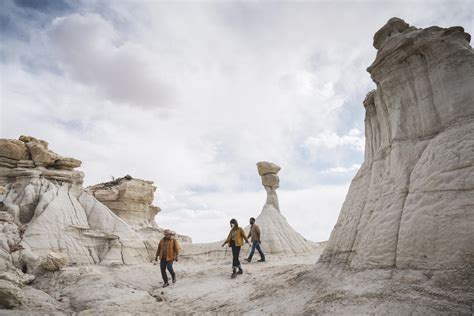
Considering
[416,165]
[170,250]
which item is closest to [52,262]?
[170,250]

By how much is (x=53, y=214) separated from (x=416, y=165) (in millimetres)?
13263

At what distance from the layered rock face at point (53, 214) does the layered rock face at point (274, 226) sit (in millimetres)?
6097

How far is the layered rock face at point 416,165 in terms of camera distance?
3.90 meters

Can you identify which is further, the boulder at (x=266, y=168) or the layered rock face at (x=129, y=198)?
the layered rock face at (x=129, y=198)

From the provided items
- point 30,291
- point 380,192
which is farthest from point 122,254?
point 380,192

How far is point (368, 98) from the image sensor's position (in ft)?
22.3

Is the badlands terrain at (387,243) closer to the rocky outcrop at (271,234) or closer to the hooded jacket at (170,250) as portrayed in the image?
the hooded jacket at (170,250)

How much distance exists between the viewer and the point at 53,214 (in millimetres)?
12727

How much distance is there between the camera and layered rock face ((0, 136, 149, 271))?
11.5m

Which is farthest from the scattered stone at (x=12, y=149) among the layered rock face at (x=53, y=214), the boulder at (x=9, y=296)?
the boulder at (x=9, y=296)

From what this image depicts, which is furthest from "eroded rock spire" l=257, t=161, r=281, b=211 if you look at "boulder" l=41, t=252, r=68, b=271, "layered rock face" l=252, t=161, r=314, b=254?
"boulder" l=41, t=252, r=68, b=271

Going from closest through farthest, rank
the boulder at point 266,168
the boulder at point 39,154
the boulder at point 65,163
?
1. the boulder at point 39,154
2. the boulder at point 65,163
3. the boulder at point 266,168

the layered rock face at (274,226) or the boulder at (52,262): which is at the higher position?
the layered rock face at (274,226)

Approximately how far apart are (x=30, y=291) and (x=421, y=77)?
9.98m
